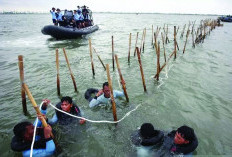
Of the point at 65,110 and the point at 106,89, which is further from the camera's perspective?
the point at 106,89

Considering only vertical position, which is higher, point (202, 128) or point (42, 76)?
point (42, 76)

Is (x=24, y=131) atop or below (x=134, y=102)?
atop

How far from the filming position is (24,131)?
12.9 feet

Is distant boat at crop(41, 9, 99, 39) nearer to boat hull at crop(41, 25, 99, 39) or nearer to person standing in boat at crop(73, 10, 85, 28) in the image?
boat hull at crop(41, 25, 99, 39)

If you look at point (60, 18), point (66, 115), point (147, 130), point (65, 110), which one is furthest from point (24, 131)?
point (60, 18)

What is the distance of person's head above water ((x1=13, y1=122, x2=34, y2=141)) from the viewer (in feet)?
12.7

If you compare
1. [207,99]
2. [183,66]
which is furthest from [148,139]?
[183,66]

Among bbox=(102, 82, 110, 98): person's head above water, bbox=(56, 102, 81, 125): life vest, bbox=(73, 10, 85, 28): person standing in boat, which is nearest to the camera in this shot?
bbox=(56, 102, 81, 125): life vest

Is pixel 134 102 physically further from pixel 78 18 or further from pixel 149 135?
pixel 78 18

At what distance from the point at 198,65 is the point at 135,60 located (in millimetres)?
4656

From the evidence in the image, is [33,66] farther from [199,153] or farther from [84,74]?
[199,153]

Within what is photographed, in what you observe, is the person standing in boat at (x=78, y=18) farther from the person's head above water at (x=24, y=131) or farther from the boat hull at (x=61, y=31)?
the person's head above water at (x=24, y=131)

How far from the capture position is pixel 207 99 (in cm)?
791

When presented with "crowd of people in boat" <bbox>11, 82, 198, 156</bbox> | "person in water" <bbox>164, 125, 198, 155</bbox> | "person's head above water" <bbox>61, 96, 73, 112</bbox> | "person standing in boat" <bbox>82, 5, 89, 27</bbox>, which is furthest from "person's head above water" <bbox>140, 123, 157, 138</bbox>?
"person standing in boat" <bbox>82, 5, 89, 27</bbox>
